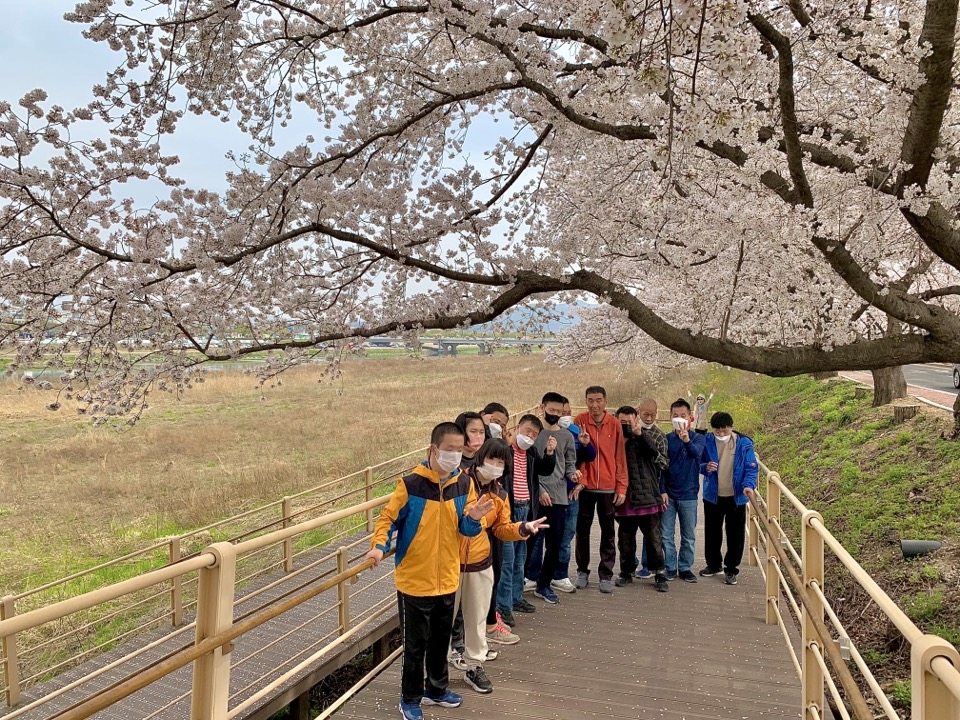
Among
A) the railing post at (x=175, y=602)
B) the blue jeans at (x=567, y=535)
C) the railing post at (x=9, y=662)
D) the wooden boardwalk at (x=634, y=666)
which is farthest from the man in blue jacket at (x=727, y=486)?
the railing post at (x=9, y=662)

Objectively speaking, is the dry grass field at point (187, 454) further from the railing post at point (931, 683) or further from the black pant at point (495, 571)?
the railing post at point (931, 683)

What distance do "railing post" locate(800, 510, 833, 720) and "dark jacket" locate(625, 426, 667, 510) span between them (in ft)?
7.64

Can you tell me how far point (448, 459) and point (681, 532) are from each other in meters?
3.61

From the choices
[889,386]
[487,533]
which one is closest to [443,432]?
[487,533]

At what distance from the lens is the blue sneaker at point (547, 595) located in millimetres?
5664

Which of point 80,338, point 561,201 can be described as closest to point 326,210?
point 80,338

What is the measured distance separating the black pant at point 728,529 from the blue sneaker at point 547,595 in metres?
1.68

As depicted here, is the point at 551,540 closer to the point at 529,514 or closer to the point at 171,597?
the point at 529,514

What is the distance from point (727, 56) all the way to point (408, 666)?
3.48 m

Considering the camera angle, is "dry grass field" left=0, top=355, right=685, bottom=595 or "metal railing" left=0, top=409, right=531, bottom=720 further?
"dry grass field" left=0, top=355, right=685, bottom=595

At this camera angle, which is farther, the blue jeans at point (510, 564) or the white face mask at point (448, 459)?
the blue jeans at point (510, 564)

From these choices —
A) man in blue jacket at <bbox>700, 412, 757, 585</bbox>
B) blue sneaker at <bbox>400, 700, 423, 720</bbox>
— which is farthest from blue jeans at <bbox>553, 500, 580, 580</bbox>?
blue sneaker at <bbox>400, 700, 423, 720</bbox>

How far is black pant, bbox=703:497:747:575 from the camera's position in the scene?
6152 mm

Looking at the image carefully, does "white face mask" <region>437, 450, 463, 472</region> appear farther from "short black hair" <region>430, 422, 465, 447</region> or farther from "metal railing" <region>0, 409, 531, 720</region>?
"metal railing" <region>0, 409, 531, 720</region>
